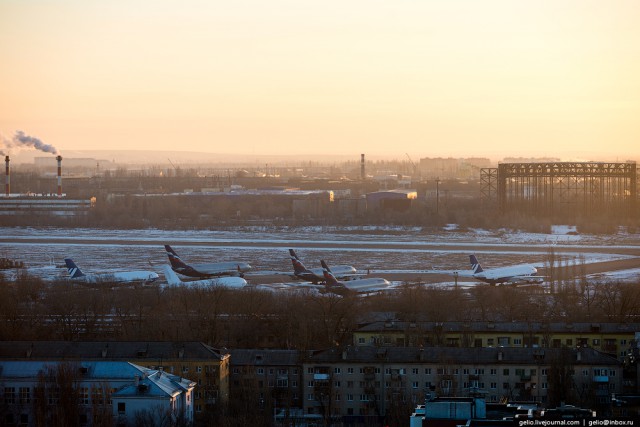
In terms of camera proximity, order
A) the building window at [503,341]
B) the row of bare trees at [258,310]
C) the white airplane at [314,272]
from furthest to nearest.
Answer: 1. the white airplane at [314,272]
2. the row of bare trees at [258,310]
3. the building window at [503,341]

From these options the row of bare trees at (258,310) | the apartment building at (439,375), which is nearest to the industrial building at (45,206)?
the row of bare trees at (258,310)

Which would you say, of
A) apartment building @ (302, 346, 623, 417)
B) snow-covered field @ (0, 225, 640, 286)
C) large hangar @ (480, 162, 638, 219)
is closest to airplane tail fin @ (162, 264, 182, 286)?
snow-covered field @ (0, 225, 640, 286)

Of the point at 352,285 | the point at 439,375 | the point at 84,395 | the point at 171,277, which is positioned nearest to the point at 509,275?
the point at 352,285

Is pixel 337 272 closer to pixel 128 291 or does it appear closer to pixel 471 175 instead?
pixel 128 291

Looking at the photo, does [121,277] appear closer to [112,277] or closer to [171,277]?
[112,277]

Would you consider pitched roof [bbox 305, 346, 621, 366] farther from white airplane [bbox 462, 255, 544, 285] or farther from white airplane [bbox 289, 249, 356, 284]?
white airplane [bbox 289, 249, 356, 284]

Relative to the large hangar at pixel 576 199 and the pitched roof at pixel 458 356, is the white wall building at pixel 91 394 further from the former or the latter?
the large hangar at pixel 576 199

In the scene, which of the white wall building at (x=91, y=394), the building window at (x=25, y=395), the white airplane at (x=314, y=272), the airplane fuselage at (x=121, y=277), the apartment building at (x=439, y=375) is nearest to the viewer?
the white wall building at (x=91, y=394)
